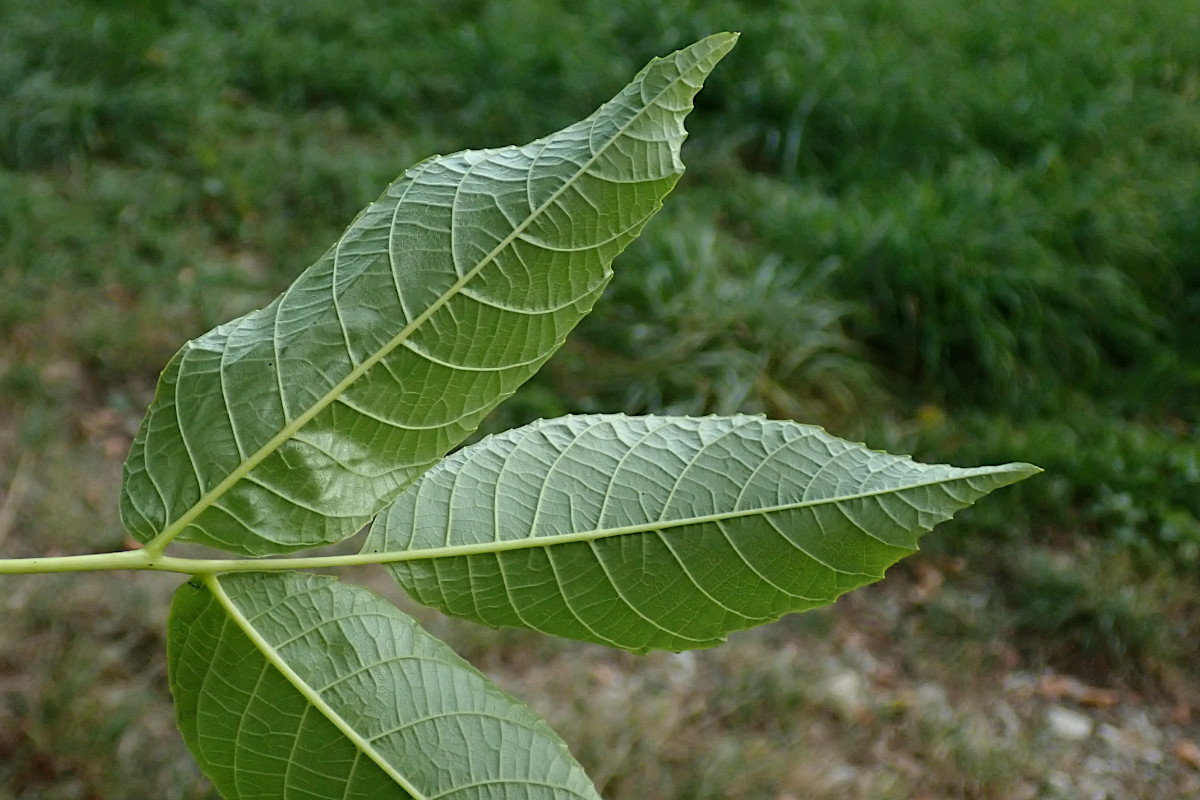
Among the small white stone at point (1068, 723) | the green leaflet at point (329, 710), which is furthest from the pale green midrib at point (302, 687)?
the small white stone at point (1068, 723)

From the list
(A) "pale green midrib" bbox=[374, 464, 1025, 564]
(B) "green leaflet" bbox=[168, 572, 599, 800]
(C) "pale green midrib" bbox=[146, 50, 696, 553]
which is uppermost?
(C) "pale green midrib" bbox=[146, 50, 696, 553]

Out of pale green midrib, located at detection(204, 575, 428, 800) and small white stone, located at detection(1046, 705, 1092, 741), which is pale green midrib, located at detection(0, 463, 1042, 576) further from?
small white stone, located at detection(1046, 705, 1092, 741)

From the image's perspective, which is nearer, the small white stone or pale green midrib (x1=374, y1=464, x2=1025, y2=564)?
pale green midrib (x1=374, y1=464, x2=1025, y2=564)

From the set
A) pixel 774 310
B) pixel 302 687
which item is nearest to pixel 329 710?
pixel 302 687

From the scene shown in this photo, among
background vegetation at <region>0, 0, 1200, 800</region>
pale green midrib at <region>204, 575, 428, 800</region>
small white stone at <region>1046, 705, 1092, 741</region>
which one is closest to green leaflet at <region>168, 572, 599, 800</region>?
pale green midrib at <region>204, 575, 428, 800</region>

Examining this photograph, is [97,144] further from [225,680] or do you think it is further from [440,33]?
[225,680]

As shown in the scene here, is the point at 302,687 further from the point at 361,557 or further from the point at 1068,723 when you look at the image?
the point at 1068,723

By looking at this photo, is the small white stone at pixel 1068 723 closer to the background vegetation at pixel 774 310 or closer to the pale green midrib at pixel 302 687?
the background vegetation at pixel 774 310

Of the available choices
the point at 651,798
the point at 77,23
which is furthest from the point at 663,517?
the point at 77,23
